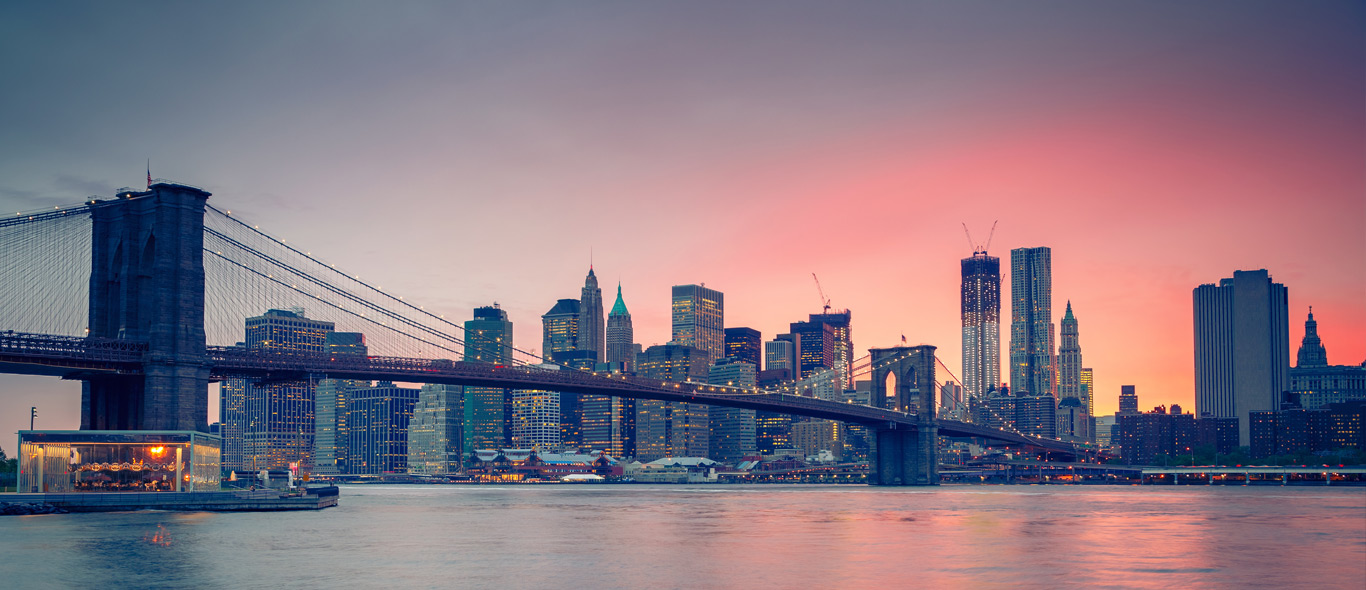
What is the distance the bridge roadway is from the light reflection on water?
8910 mm

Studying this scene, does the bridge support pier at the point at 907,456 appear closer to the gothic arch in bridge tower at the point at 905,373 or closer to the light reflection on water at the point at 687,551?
the gothic arch in bridge tower at the point at 905,373

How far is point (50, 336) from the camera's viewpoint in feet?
207

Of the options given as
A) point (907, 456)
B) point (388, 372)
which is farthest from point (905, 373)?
point (388, 372)

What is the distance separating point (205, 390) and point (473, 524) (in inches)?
715

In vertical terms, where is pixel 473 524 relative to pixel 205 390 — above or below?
below

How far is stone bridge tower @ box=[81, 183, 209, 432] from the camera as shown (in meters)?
66.1

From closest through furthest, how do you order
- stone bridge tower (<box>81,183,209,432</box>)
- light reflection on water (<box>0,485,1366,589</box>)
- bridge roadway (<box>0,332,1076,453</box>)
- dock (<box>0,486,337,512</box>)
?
light reflection on water (<box>0,485,1366,589</box>) → dock (<box>0,486,337,512</box>) → bridge roadway (<box>0,332,1076,453</box>) → stone bridge tower (<box>81,183,209,432</box>)

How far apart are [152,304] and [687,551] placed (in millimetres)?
38663

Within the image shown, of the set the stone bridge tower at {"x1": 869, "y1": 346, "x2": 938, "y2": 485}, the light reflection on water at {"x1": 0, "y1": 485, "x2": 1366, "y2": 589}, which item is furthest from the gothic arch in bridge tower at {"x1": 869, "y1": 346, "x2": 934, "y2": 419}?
the light reflection on water at {"x1": 0, "y1": 485, "x2": 1366, "y2": 589}

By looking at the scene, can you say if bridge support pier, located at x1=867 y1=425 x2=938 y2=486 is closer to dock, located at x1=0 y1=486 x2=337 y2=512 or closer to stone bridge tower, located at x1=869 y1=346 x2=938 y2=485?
stone bridge tower, located at x1=869 y1=346 x2=938 y2=485

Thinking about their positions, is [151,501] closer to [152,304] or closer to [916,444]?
[152,304]

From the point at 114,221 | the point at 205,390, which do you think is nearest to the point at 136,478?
the point at 205,390

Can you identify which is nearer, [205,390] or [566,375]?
[205,390]

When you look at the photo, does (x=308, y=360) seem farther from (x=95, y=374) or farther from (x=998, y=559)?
(x=998, y=559)
